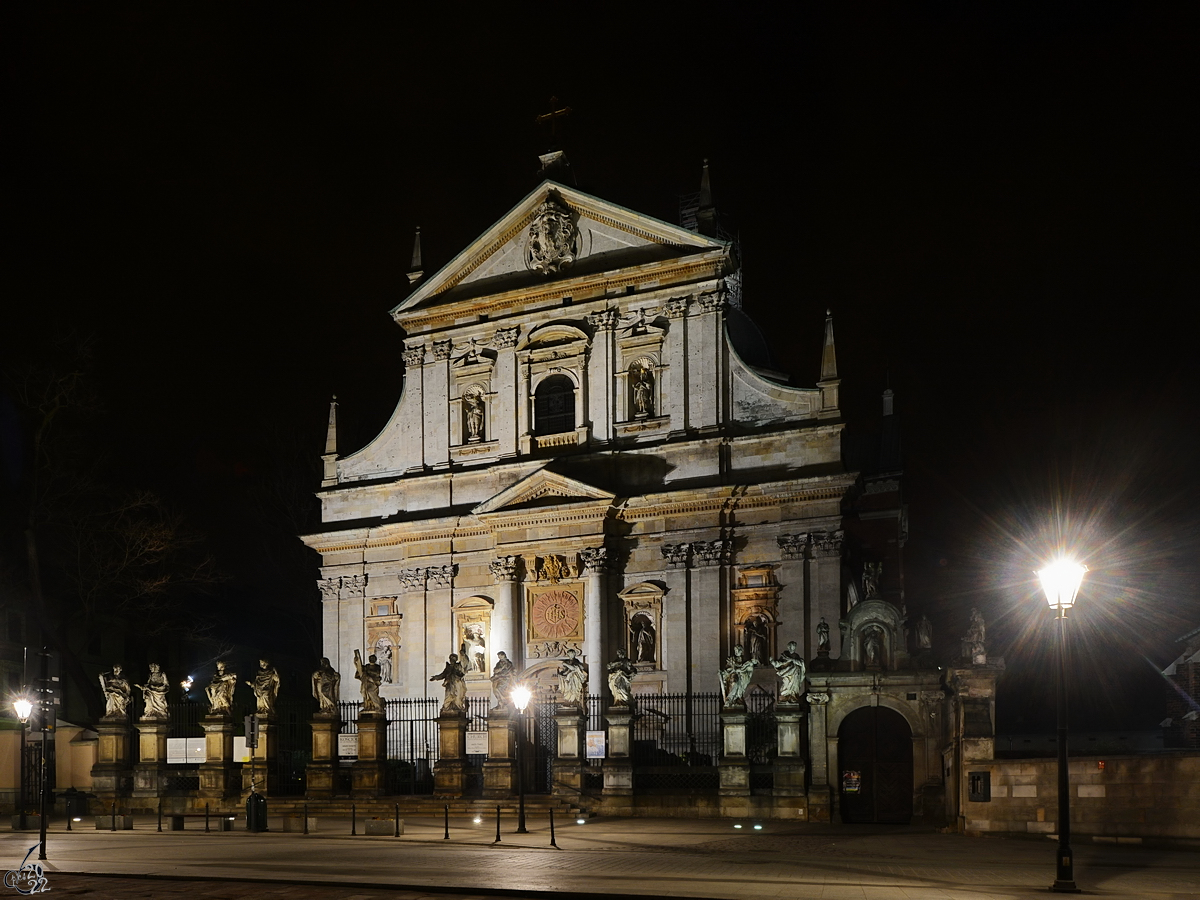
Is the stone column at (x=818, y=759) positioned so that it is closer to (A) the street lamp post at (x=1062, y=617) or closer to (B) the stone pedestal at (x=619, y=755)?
(B) the stone pedestal at (x=619, y=755)

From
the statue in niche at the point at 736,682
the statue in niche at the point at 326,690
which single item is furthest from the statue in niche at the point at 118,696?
the statue in niche at the point at 736,682

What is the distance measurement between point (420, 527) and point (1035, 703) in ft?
74.1

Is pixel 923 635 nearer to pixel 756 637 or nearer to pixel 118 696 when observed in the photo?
pixel 756 637

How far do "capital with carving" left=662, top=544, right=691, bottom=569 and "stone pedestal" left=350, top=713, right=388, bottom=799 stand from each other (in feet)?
32.4

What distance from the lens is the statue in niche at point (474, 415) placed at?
40.1 m

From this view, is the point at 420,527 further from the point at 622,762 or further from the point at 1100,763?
the point at 1100,763

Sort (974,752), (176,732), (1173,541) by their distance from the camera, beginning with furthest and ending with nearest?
(1173,541) → (176,732) → (974,752)

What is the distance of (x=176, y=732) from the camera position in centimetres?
3503

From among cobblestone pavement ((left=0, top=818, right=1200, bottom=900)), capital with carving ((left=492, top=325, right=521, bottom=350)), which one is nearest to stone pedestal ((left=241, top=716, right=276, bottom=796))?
cobblestone pavement ((left=0, top=818, right=1200, bottom=900))

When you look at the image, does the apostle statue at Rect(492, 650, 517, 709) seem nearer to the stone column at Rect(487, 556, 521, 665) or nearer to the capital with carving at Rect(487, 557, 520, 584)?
the stone column at Rect(487, 556, 521, 665)

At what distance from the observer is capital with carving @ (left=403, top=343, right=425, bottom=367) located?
135 ft

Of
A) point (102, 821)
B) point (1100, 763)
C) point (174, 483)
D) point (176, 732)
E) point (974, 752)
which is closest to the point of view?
point (1100, 763)

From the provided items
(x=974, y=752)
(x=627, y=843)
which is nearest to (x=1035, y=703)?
(x=974, y=752)

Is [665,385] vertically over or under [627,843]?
over
